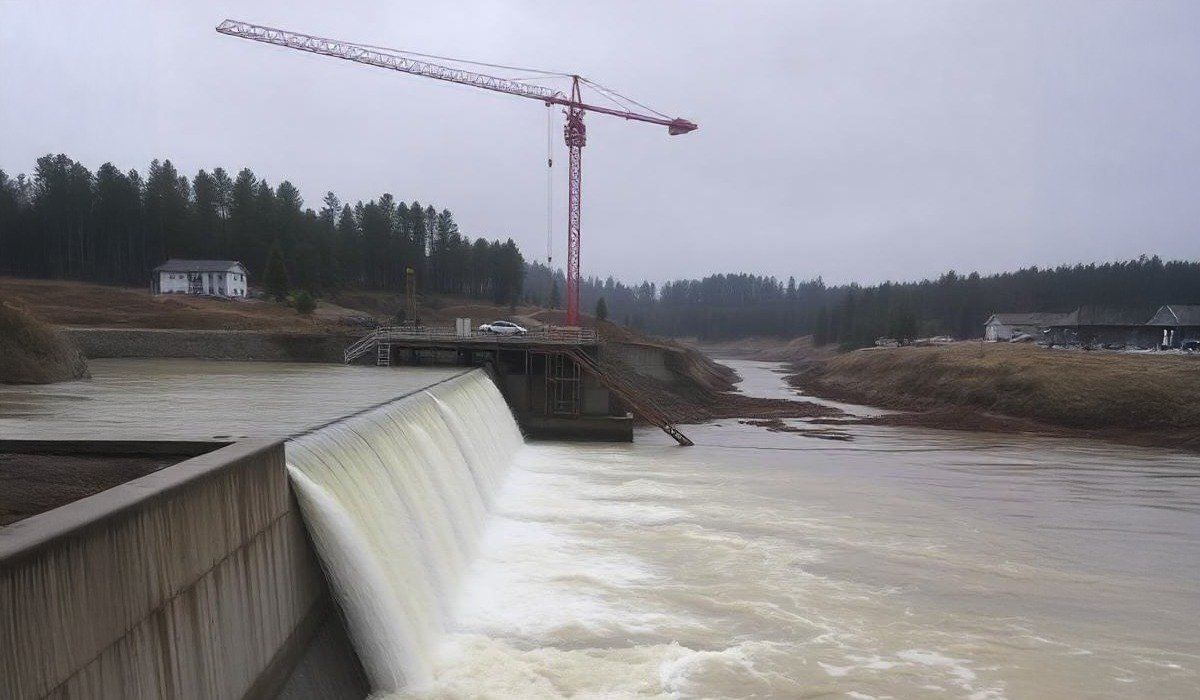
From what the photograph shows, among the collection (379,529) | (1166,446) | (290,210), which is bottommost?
(1166,446)

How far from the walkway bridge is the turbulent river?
23.0 ft

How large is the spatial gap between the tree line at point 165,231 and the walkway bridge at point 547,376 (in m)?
38.3

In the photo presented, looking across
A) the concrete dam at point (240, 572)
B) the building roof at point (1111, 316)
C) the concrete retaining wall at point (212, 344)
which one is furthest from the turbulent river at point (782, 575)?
the building roof at point (1111, 316)

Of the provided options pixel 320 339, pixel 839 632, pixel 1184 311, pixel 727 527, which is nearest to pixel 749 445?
pixel 727 527

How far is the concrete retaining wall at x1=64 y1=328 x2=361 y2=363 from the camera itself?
134ft

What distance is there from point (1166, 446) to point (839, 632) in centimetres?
3378

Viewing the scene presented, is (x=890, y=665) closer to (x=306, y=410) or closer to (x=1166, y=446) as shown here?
(x=306, y=410)

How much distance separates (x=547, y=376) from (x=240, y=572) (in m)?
29.1

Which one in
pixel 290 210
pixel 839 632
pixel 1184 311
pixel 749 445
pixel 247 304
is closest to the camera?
pixel 839 632

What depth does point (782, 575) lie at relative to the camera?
1520 cm

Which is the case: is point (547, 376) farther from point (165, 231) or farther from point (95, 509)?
point (165, 231)

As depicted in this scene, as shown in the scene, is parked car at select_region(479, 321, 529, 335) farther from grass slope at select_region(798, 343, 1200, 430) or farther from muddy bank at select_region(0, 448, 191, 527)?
muddy bank at select_region(0, 448, 191, 527)

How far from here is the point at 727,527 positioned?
1884 cm

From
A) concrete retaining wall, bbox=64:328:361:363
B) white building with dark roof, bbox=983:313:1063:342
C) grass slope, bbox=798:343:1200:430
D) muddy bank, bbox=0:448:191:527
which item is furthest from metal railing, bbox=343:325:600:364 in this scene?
white building with dark roof, bbox=983:313:1063:342
